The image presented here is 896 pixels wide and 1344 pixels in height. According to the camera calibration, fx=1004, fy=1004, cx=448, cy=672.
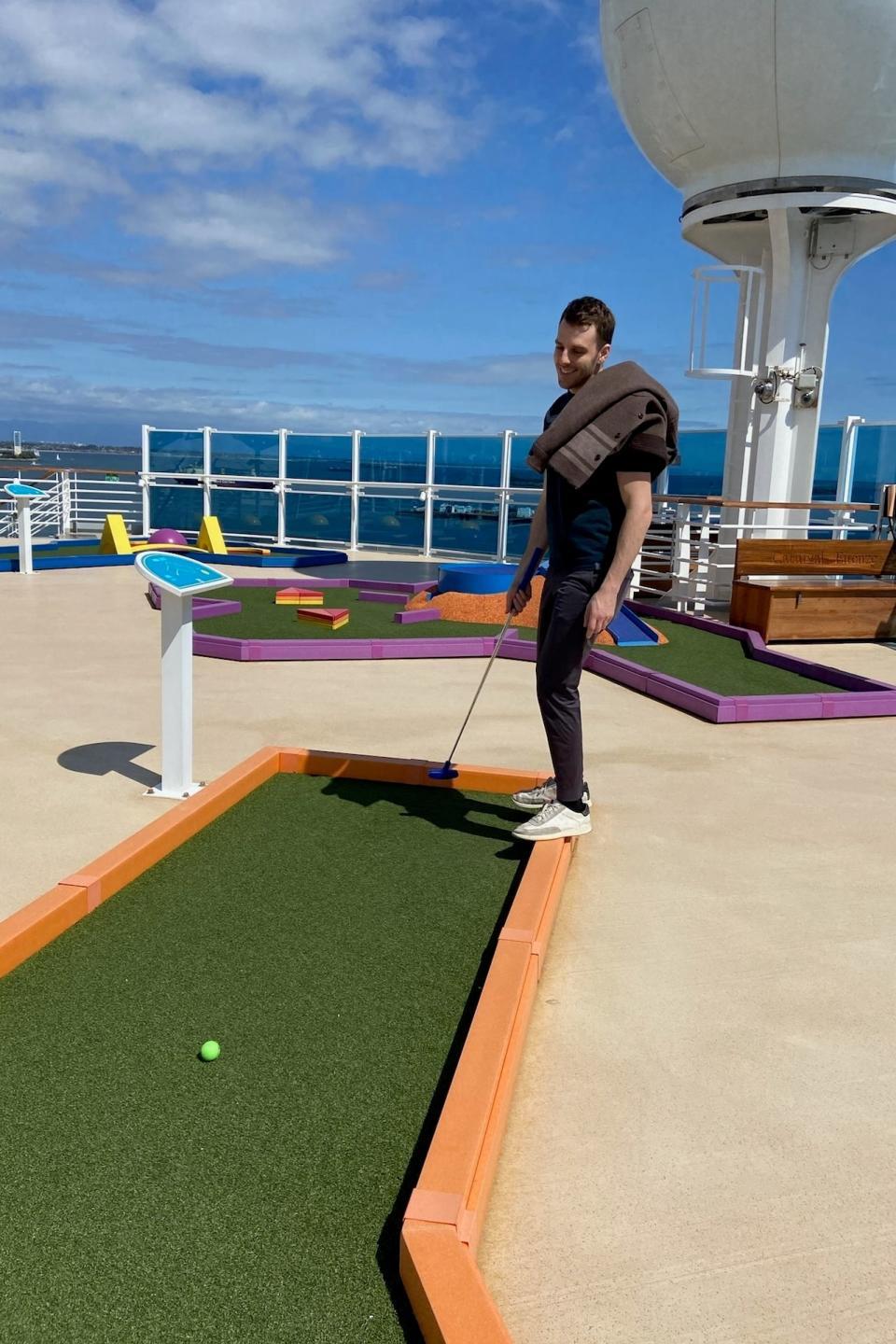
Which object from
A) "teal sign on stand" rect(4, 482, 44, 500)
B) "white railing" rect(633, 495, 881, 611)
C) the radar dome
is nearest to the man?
"white railing" rect(633, 495, 881, 611)

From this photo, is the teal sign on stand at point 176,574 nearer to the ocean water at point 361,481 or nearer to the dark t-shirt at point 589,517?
the dark t-shirt at point 589,517

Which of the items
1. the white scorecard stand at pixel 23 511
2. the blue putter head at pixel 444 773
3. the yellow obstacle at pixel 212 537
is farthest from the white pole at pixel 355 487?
the blue putter head at pixel 444 773

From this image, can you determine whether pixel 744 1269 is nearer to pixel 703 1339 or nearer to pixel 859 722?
pixel 703 1339

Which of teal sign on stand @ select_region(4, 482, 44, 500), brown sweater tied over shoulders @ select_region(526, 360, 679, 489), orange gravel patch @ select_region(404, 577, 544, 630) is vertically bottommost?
orange gravel patch @ select_region(404, 577, 544, 630)

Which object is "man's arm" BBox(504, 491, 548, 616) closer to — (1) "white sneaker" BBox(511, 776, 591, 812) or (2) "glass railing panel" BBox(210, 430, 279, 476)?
(1) "white sneaker" BBox(511, 776, 591, 812)

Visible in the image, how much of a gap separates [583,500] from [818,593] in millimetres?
5617

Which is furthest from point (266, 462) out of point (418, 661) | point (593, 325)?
→ point (593, 325)

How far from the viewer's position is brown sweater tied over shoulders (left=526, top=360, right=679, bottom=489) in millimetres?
2912

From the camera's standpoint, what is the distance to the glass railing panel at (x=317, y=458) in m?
15.1

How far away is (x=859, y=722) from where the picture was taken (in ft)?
17.9

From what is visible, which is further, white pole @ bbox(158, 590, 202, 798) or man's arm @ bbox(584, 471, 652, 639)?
white pole @ bbox(158, 590, 202, 798)

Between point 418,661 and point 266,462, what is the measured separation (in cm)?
953

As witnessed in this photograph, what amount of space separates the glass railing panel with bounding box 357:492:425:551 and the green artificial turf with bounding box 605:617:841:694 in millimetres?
7716

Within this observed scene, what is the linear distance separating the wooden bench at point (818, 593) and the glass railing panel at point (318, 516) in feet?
27.0
